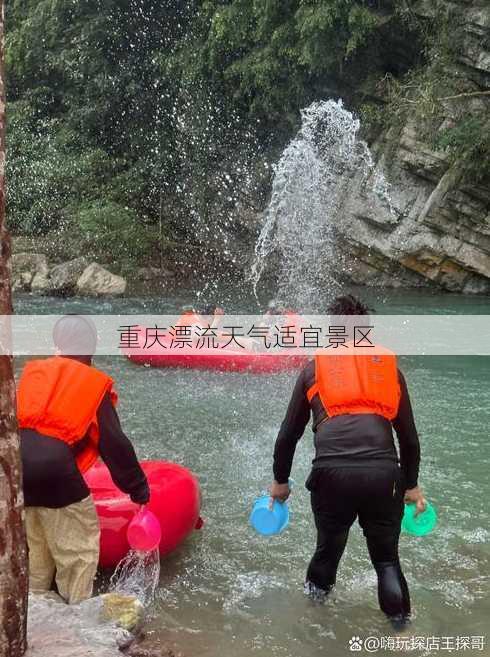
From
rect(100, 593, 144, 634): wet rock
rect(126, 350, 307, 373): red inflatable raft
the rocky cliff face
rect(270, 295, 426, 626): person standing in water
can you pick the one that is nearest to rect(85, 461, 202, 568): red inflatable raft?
rect(100, 593, 144, 634): wet rock

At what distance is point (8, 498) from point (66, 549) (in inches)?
37.3

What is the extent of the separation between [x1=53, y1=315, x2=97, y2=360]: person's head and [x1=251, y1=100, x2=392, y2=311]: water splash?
1241cm

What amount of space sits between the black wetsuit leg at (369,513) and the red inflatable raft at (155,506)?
102 cm

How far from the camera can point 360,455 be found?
9.30 ft

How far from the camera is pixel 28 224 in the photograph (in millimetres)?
19141

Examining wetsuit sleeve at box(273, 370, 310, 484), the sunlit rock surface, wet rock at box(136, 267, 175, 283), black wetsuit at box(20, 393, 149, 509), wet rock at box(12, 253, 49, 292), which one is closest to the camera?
the sunlit rock surface

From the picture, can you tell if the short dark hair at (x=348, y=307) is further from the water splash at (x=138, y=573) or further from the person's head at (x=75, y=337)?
the water splash at (x=138, y=573)

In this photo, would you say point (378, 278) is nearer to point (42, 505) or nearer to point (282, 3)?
point (282, 3)

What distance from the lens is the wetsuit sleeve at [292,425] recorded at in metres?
3.02

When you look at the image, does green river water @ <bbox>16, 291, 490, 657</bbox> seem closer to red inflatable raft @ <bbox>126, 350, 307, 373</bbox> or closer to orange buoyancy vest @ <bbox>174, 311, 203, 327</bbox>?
red inflatable raft @ <bbox>126, 350, 307, 373</bbox>

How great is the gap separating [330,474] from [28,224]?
1785cm

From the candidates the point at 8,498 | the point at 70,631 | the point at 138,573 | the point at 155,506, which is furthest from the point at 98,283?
the point at 8,498

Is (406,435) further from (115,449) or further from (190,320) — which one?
(190,320)

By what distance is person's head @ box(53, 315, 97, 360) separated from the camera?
2.96 meters
